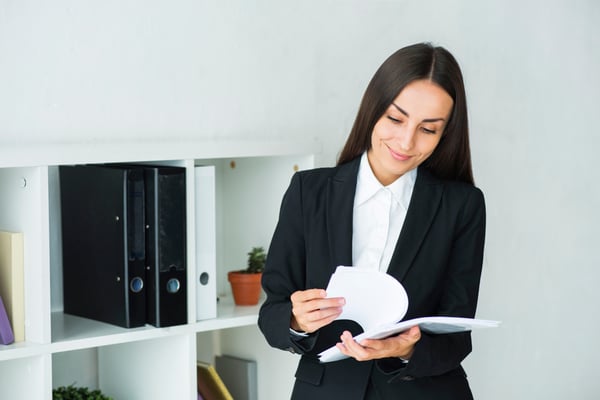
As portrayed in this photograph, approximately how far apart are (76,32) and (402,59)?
938mm

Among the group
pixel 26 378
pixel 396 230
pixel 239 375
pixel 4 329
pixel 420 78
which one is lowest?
pixel 239 375

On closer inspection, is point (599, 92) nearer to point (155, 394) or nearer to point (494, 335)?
point (494, 335)

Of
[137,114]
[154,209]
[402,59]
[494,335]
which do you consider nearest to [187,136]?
[137,114]

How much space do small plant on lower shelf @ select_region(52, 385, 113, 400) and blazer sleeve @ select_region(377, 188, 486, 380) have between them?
0.80 metres

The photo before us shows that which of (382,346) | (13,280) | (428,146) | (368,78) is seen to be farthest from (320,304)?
(368,78)

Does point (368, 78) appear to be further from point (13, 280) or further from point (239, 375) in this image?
point (13, 280)

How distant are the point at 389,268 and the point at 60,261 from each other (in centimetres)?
98

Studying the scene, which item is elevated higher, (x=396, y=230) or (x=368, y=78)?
(x=368, y=78)

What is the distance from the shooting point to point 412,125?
181 cm

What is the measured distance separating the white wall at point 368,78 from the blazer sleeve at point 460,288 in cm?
78

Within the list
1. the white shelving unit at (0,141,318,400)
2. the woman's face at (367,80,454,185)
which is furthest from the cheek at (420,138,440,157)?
the white shelving unit at (0,141,318,400)

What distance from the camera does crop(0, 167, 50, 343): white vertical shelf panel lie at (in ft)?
6.57

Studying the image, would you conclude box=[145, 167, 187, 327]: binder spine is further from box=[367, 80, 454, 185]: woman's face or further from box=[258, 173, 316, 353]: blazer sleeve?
box=[367, 80, 454, 185]: woman's face

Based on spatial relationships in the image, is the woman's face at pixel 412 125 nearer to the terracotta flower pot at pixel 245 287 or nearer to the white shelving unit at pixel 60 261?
the white shelving unit at pixel 60 261
